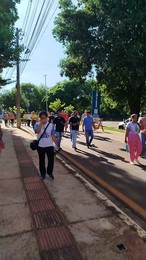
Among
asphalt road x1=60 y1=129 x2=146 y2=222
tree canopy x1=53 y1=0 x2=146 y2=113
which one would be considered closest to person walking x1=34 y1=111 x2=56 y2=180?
asphalt road x1=60 y1=129 x2=146 y2=222

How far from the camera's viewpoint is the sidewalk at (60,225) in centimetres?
Answer: 357

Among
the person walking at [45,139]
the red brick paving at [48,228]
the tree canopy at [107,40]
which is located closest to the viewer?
the red brick paving at [48,228]

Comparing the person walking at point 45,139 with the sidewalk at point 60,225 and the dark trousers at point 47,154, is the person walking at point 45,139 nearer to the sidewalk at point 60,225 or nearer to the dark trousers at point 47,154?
the dark trousers at point 47,154

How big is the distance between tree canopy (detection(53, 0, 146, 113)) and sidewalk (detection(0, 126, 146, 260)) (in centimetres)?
1307

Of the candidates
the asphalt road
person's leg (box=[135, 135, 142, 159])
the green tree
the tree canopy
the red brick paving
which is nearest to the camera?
the red brick paving

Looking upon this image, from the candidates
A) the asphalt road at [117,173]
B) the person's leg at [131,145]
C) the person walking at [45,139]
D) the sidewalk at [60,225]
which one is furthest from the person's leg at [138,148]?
the person walking at [45,139]

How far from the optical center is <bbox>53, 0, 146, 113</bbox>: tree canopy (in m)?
17.8

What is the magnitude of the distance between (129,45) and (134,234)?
52.8ft

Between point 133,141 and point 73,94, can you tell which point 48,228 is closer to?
point 133,141

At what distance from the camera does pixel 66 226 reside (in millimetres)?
4293

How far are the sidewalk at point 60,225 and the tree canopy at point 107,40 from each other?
42.9 ft

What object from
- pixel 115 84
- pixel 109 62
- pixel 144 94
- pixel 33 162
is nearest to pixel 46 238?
pixel 33 162

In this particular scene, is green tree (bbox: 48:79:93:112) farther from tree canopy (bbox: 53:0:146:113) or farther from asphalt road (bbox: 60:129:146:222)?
asphalt road (bbox: 60:129:146:222)

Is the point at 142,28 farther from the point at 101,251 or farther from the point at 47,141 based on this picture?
the point at 101,251
